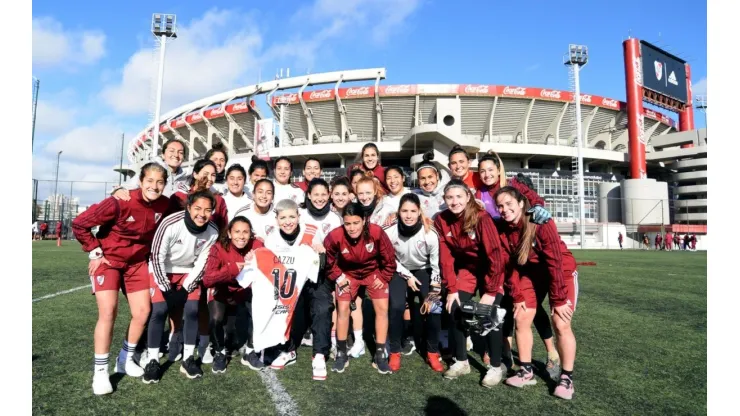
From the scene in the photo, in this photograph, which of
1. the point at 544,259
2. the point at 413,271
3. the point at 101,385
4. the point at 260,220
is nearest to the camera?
the point at 101,385

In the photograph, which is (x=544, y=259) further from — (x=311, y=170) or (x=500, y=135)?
(x=500, y=135)

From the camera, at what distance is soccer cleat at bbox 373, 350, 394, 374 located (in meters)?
3.77

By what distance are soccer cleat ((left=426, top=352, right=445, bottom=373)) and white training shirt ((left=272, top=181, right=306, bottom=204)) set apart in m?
2.51

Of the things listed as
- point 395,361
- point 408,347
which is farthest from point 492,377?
point 408,347

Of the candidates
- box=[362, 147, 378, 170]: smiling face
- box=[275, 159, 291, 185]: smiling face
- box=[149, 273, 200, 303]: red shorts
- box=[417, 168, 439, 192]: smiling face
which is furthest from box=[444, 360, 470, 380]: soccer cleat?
box=[275, 159, 291, 185]: smiling face

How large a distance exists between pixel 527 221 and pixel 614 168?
5159cm

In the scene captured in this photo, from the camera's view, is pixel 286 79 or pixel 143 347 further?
pixel 286 79

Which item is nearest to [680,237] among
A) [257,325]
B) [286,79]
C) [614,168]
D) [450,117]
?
[614,168]

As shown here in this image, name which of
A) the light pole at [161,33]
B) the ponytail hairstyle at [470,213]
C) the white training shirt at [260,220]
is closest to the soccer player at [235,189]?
the white training shirt at [260,220]

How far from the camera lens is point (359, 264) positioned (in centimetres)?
418

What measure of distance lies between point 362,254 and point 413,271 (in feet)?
2.16

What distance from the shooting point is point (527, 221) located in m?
3.38

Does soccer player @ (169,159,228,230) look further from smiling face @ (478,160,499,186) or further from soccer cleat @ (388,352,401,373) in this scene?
smiling face @ (478,160,499,186)
